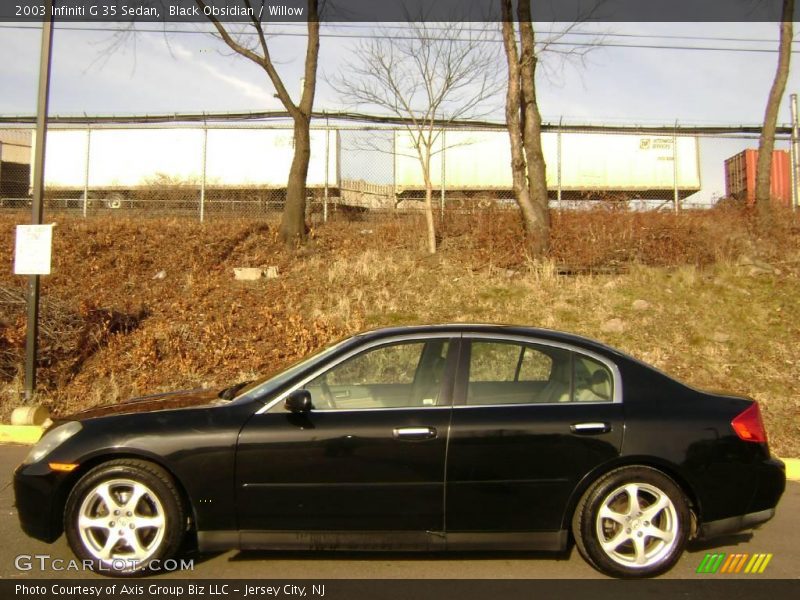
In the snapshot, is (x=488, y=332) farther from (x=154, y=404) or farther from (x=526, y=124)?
(x=526, y=124)

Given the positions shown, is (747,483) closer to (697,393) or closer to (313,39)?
(697,393)

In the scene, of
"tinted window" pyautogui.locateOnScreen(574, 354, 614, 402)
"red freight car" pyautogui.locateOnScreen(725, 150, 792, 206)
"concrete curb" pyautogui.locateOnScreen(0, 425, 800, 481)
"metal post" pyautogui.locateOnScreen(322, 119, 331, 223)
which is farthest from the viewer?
"red freight car" pyautogui.locateOnScreen(725, 150, 792, 206)

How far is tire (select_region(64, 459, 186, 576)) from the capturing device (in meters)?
3.93

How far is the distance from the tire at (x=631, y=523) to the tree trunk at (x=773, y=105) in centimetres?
1168

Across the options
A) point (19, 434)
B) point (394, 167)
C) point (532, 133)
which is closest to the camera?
point (19, 434)

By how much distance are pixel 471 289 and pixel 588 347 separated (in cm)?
722

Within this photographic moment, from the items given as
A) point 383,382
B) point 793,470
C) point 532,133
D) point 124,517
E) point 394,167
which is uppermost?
point 394,167

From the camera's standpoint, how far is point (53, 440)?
13.6 feet

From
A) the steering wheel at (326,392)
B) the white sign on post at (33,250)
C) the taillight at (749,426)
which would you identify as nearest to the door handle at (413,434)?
the steering wheel at (326,392)

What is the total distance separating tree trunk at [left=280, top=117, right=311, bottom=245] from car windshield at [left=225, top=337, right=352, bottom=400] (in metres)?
9.28

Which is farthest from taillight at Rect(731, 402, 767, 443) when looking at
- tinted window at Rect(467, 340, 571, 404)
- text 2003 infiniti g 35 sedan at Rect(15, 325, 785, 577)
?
tinted window at Rect(467, 340, 571, 404)

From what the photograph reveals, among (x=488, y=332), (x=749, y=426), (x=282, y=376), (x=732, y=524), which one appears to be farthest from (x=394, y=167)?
(x=732, y=524)
